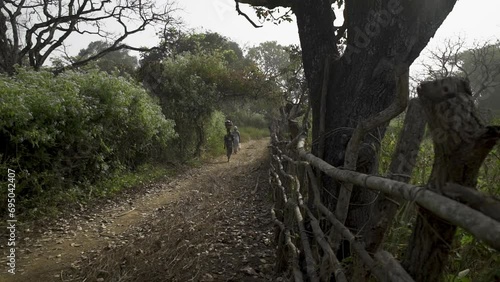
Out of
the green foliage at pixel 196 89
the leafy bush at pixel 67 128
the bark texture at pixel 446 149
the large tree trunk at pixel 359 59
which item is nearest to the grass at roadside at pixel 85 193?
the leafy bush at pixel 67 128

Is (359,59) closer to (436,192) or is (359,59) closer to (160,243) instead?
(436,192)

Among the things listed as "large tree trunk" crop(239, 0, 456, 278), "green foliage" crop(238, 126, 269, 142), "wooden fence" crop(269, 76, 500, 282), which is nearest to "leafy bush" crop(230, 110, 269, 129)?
"green foliage" crop(238, 126, 269, 142)

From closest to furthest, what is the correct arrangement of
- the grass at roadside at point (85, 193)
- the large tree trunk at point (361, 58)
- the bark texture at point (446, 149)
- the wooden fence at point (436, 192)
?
1. the wooden fence at point (436, 192)
2. the bark texture at point (446, 149)
3. the large tree trunk at point (361, 58)
4. the grass at roadside at point (85, 193)

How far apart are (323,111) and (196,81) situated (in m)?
9.75

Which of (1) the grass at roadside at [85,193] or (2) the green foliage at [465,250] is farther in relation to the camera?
(1) the grass at roadside at [85,193]

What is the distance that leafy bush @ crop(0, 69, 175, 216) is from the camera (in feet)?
16.0

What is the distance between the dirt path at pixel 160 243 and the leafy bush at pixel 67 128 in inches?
33.2

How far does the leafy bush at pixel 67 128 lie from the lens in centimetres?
486

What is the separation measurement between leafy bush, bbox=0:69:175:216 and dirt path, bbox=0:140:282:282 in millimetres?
844

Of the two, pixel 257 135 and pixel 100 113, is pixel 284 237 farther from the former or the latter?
pixel 257 135

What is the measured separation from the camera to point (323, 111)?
10.5 feet

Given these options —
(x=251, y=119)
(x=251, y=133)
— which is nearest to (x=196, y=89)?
(x=251, y=133)

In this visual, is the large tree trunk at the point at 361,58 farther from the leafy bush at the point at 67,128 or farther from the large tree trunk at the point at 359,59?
the leafy bush at the point at 67,128

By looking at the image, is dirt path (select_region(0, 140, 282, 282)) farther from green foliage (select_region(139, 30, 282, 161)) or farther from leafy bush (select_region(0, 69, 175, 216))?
green foliage (select_region(139, 30, 282, 161))
